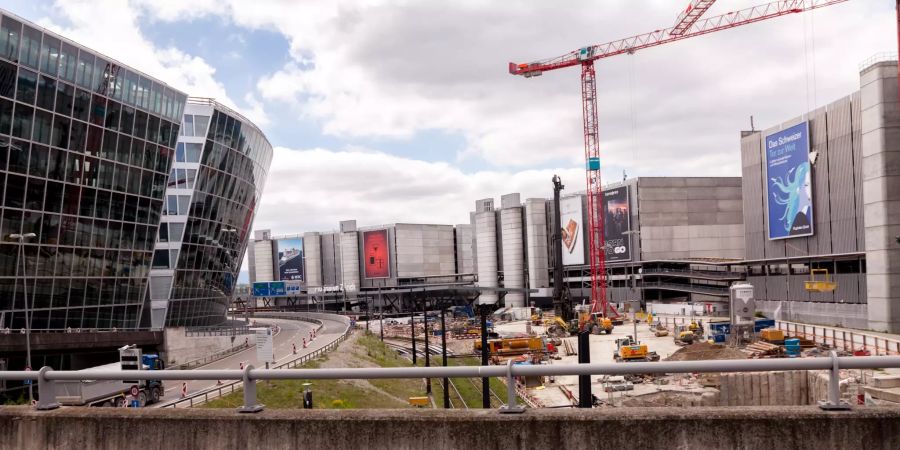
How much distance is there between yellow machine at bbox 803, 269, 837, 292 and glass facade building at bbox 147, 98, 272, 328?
190 ft

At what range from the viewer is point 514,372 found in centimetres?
584

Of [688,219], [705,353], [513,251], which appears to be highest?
[688,219]

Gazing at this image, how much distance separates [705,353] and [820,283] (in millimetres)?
20761

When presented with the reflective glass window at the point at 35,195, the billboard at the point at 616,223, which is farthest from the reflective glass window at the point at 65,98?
the billboard at the point at 616,223

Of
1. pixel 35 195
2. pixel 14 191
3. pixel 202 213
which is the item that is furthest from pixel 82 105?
pixel 202 213

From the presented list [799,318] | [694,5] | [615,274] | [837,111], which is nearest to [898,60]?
[837,111]

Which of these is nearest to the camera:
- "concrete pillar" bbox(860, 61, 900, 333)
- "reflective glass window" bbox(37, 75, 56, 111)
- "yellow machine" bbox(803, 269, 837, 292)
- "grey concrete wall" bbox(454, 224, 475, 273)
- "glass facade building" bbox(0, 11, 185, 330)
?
"glass facade building" bbox(0, 11, 185, 330)

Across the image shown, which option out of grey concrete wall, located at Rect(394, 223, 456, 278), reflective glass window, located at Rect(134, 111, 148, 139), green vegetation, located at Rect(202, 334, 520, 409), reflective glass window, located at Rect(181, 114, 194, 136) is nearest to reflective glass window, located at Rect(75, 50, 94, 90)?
reflective glass window, located at Rect(134, 111, 148, 139)

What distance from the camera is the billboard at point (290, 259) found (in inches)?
6821

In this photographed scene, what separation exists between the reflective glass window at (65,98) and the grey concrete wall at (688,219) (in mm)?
88152

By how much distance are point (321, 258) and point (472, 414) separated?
171423 mm

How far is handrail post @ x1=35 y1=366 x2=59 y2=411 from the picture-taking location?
6.61 meters

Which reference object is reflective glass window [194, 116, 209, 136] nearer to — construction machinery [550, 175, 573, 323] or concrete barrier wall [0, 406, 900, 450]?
construction machinery [550, 175, 573, 323]

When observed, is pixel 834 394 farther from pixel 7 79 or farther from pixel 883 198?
pixel 883 198
